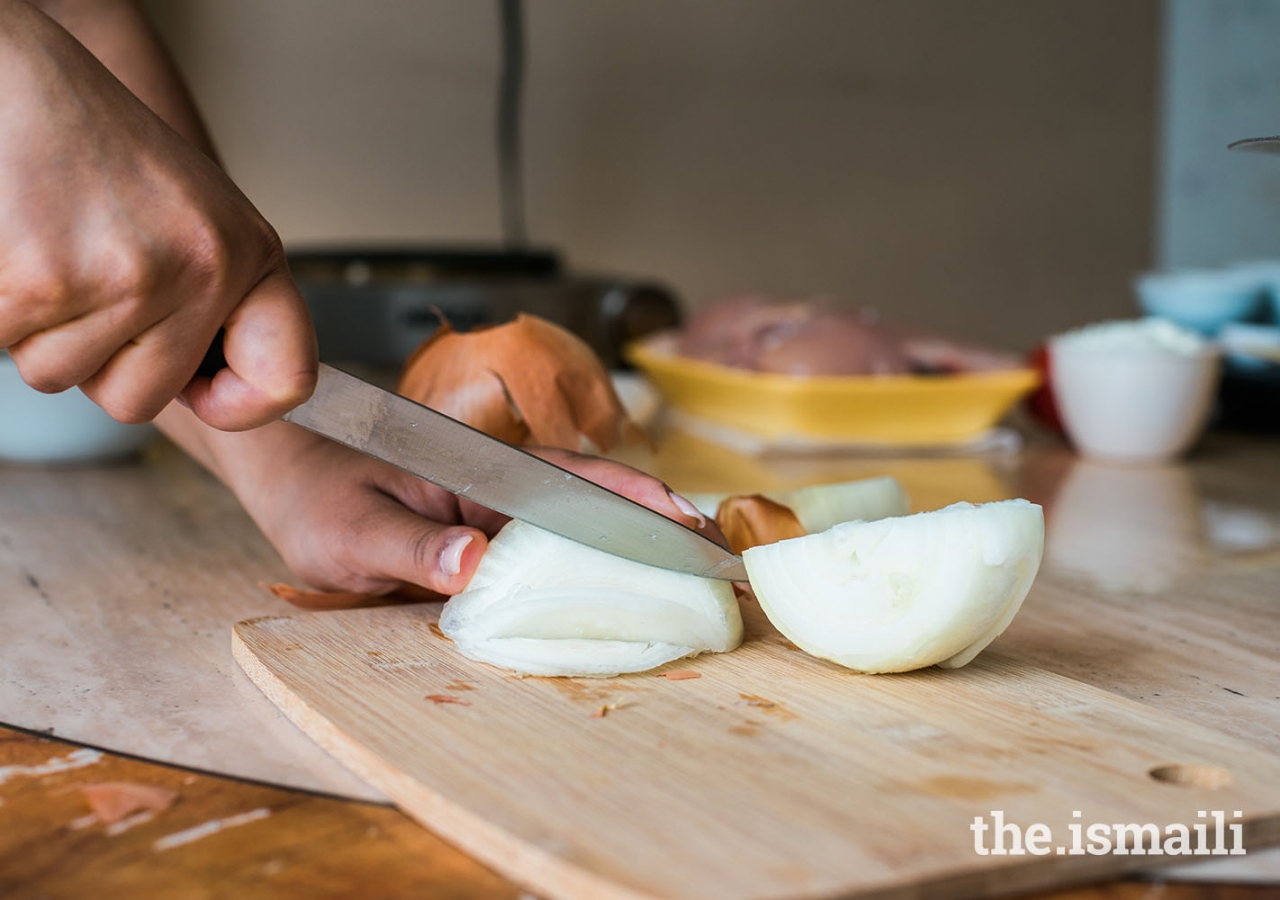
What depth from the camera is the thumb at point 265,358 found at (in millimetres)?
574

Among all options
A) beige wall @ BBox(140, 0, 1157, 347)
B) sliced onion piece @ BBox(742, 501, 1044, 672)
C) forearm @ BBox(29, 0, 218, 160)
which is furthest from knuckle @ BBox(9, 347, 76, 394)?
beige wall @ BBox(140, 0, 1157, 347)

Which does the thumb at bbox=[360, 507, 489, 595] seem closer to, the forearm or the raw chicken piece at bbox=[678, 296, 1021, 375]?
the forearm

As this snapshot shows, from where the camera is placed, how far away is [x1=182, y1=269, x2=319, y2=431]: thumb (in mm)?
574

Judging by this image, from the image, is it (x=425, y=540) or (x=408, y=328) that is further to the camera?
(x=408, y=328)

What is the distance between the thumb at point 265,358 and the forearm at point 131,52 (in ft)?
1.47

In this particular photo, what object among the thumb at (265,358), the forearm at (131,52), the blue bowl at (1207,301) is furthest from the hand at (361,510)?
the blue bowl at (1207,301)

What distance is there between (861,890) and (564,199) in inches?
80.7

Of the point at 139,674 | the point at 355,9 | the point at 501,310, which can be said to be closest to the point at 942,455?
the point at 501,310

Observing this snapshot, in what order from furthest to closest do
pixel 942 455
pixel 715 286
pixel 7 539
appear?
pixel 715 286 < pixel 942 455 < pixel 7 539

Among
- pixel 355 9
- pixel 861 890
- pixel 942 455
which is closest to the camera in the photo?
pixel 861 890

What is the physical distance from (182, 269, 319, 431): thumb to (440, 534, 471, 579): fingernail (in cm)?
13

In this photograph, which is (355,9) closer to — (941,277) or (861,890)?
(941,277)

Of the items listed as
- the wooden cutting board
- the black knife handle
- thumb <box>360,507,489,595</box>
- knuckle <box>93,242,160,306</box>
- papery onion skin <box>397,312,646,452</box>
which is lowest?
the wooden cutting board

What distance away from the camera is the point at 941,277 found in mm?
2750
